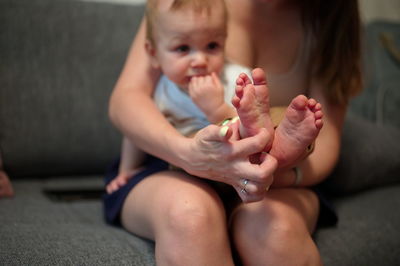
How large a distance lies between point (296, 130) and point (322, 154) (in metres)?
0.28

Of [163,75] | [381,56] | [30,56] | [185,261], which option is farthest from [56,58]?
[381,56]

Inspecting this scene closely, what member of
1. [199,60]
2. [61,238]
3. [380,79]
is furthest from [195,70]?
[380,79]

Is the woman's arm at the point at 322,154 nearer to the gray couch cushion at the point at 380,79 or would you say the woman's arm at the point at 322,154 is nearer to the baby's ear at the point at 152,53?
the baby's ear at the point at 152,53

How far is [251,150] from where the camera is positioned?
59cm

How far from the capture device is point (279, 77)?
90 cm

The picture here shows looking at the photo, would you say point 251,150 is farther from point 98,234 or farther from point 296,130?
point 98,234

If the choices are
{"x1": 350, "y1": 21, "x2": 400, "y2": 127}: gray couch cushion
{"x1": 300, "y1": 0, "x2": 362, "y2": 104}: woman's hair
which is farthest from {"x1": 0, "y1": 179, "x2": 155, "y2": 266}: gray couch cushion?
{"x1": 350, "y1": 21, "x2": 400, "y2": 127}: gray couch cushion

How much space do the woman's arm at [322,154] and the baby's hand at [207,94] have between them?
0.16m

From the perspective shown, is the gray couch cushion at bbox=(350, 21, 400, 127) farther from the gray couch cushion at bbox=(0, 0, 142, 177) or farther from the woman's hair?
the gray couch cushion at bbox=(0, 0, 142, 177)

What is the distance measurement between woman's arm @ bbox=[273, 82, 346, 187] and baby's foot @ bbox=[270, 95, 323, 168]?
108 mm

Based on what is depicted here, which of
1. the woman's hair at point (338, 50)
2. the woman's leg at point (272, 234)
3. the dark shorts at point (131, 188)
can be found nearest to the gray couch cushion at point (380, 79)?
the woman's hair at point (338, 50)

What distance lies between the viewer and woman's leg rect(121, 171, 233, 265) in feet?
2.04

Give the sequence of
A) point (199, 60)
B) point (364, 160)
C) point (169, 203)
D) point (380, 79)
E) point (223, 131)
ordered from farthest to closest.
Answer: point (380, 79) < point (364, 160) < point (199, 60) < point (169, 203) < point (223, 131)

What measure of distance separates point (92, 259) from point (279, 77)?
50 centimetres
